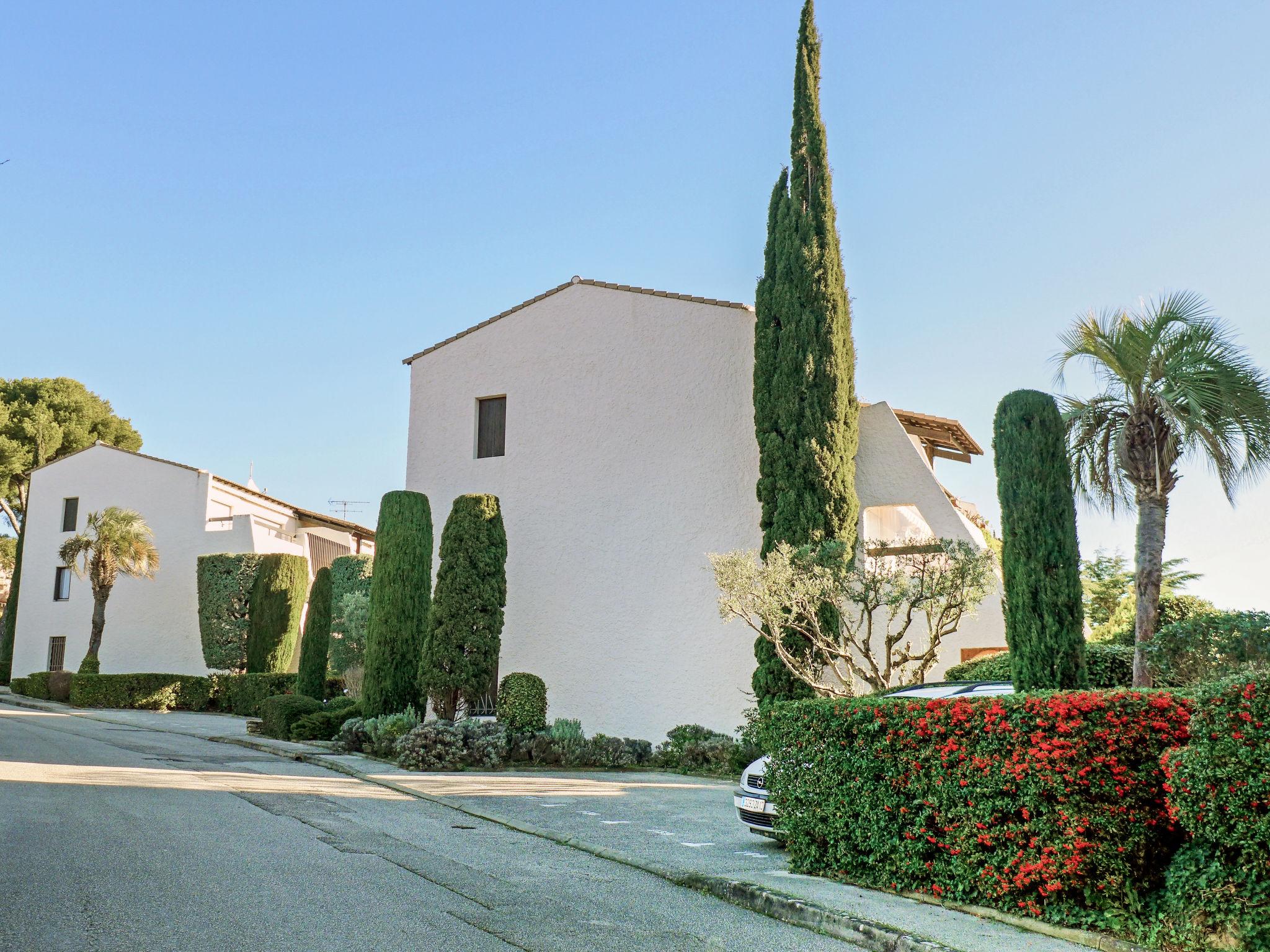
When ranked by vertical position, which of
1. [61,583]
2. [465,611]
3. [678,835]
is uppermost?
[61,583]

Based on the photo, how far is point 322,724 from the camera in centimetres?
1911

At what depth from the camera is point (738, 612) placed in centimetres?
1413

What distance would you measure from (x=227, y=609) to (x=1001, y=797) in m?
27.9

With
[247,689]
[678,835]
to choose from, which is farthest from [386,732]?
[247,689]

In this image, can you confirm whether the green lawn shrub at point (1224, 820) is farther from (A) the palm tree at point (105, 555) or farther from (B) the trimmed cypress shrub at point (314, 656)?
(A) the palm tree at point (105, 555)

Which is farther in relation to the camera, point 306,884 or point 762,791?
point 762,791

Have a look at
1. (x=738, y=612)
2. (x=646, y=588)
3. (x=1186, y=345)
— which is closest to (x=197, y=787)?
(x=738, y=612)

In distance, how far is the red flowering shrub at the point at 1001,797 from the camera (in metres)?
6.00

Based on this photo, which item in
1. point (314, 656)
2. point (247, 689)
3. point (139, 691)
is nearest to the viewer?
point (314, 656)

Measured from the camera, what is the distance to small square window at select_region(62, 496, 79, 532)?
35062mm

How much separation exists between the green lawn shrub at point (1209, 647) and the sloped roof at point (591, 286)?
1097 centimetres

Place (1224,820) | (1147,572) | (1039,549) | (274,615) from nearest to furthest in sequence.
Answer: (1224,820) → (1039,549) → (1147,572) → (274,615)

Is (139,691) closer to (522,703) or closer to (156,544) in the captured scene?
(156,544)

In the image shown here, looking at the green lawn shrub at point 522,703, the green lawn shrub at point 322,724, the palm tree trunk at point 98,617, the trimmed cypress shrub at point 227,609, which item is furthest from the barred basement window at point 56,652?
the green lawn shrub at point 522,703
